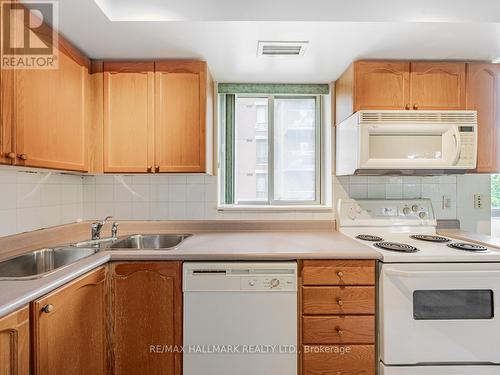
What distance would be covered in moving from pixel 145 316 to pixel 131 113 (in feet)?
4.07

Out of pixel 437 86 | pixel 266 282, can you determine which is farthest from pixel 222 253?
pixel 437 86

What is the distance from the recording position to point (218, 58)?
1976 mm

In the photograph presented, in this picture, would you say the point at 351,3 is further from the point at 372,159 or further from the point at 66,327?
the point at 66,327

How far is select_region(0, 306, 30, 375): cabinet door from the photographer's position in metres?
0.93

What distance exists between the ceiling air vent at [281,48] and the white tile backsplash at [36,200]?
1.52 meters

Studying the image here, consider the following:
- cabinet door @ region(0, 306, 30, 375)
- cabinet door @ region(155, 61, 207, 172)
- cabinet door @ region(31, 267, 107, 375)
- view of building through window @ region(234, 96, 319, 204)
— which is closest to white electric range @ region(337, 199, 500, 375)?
view of building through window @ region(234, 96, 319, 204)

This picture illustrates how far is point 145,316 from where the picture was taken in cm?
163

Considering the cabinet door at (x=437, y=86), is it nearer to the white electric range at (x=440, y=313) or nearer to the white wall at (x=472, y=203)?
the white wall at (x=472, y=203)

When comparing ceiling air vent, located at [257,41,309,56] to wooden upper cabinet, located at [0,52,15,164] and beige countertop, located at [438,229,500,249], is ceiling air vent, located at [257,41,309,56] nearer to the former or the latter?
wooden upper cabinet, located at [0,52,15,164]

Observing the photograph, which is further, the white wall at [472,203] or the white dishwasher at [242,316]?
the white wall at [472,203]

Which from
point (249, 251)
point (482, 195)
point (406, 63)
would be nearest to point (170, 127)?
point (249, 251)

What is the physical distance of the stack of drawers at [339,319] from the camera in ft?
5.36

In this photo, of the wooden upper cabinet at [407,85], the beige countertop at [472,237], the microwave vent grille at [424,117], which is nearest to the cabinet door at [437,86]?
the wooden upper cabinet at [407,85]

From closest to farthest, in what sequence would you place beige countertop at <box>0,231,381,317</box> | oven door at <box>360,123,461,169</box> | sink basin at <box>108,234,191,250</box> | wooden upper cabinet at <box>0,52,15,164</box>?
beige countertop at <box>0,231,381,317</box>, wooden upper cabinet at <box>0,52,15,164</box>, oven door at <box>360,123,461,169</box>, sink basin at <box>108,234,191,250</box>
